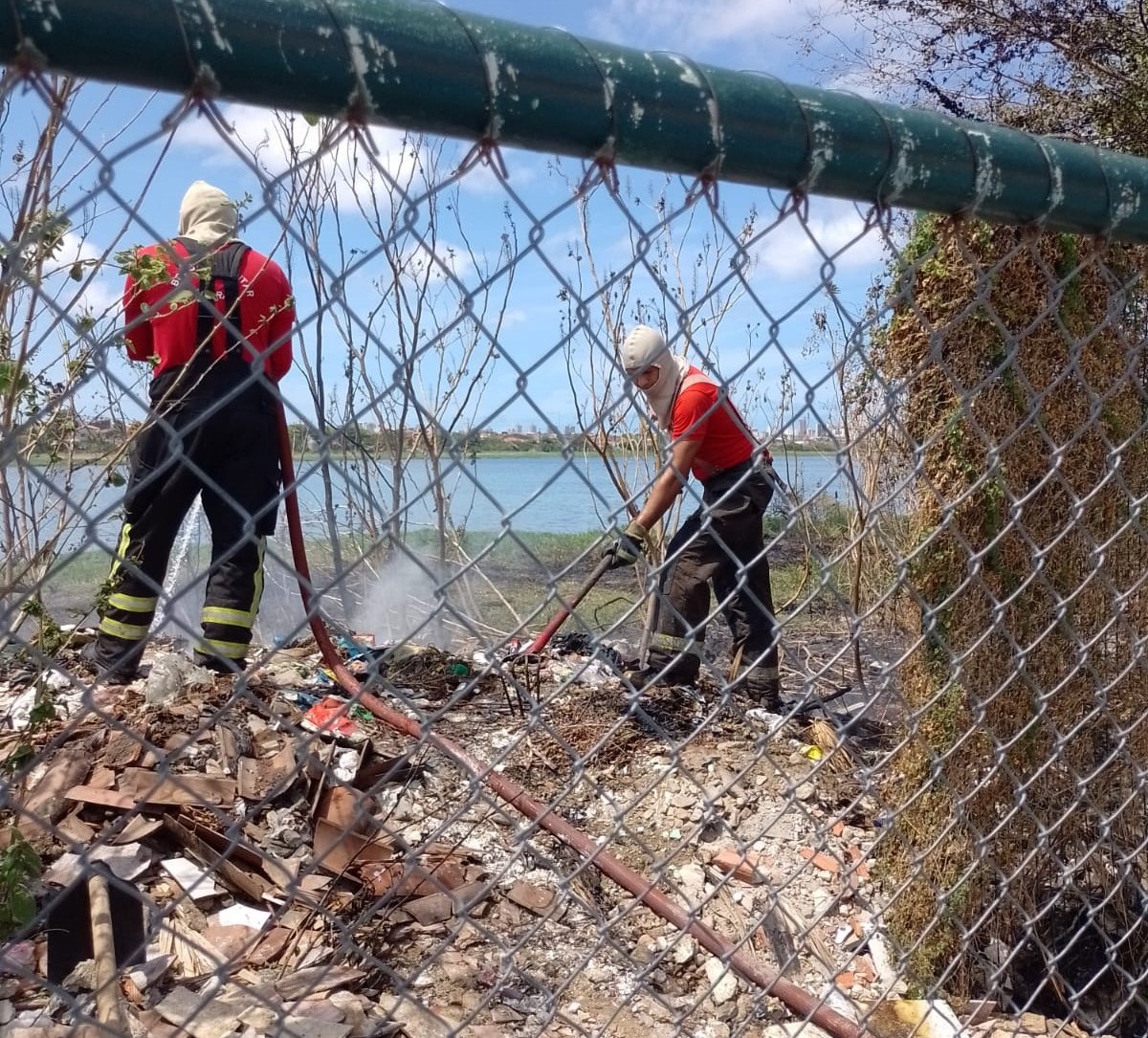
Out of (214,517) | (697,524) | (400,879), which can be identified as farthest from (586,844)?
(214,517)

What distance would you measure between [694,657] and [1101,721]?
2.62 metres

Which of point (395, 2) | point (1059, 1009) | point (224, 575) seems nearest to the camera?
point (395, 2)

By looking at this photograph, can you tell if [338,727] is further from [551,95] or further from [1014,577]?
[551,95]

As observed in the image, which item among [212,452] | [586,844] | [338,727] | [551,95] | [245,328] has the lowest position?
[338,727]

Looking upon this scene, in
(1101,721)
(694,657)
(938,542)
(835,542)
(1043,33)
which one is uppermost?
(1043,33)

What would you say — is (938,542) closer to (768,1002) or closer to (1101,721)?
(1101,721)

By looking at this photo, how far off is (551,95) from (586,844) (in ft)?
7.09

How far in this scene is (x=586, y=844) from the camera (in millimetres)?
2738

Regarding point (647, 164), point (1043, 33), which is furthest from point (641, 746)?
point (1043, 33)

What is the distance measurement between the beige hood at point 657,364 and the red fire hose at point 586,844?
2.95ft

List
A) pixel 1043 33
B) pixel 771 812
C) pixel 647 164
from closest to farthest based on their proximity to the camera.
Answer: pixel 647 164 → pixel 771 812 → pixel 1043 33

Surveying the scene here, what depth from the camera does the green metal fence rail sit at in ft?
2.88

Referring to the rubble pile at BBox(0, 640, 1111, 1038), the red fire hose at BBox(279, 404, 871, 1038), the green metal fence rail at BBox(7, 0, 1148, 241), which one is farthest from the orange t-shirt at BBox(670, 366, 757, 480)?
the green metal fence rail at BBox(7, 0, 1148, 241)

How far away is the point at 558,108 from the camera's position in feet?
3.50
